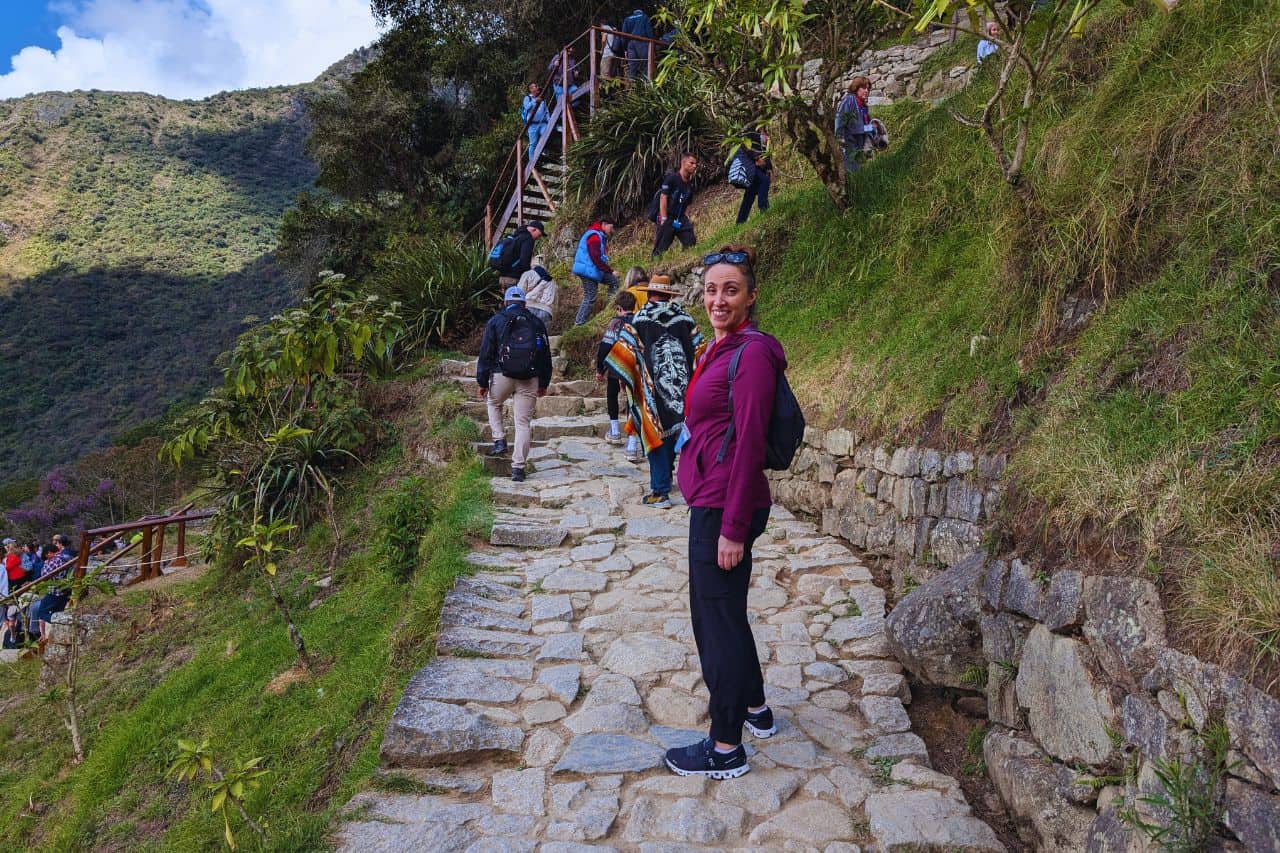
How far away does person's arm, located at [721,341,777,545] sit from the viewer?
2.42 meters

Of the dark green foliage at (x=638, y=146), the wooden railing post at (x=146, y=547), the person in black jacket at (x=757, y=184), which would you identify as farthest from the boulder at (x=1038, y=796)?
the dark green foliage at (x=638, y=146)

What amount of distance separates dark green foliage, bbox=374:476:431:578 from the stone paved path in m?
0.71

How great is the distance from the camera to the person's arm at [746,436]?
242cm

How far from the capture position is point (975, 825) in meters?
2.38

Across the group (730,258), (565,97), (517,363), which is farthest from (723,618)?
(565,97)

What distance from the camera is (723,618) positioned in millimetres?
2568

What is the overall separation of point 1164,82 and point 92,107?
2607 inches

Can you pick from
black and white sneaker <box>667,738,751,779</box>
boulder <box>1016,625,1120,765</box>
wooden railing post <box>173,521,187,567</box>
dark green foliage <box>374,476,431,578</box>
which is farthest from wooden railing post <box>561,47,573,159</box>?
boulder <box>1016,625,1120,765</box>

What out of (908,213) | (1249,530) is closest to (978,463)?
(1249,530)

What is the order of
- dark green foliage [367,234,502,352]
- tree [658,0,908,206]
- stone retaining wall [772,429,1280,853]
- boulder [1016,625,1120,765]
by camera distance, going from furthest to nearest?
dark green foliage [367,234,502,352] → tree [658,0,908,206] → boulder [1016,625,1120,765] → stone retaining wall [772,429,1280,853]

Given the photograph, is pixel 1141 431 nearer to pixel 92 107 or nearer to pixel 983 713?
pixel 983 713

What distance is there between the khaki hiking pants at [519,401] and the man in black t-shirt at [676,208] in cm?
482

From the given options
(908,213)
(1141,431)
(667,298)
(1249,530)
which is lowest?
(1249,530)

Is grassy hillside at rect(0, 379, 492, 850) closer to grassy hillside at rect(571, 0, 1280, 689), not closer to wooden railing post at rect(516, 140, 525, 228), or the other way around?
grassy hillside at rect(571, 0, 1280, 689)
